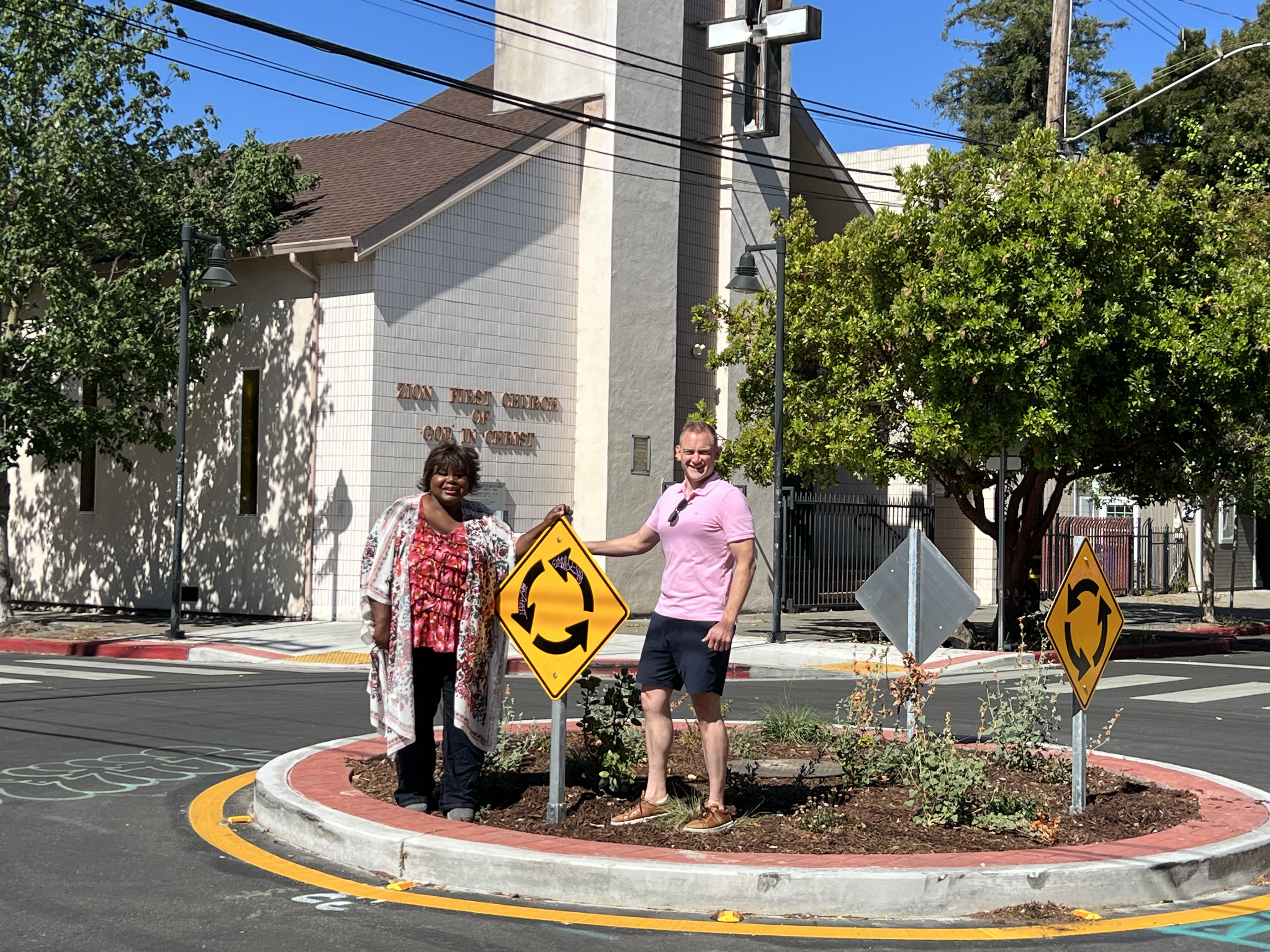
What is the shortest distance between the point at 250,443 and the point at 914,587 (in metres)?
15.7

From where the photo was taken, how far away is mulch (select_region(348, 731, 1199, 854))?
6.59m

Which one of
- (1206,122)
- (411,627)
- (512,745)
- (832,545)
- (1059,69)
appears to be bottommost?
(512,745)

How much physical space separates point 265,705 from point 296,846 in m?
5.66

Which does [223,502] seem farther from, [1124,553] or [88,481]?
[1124,553]

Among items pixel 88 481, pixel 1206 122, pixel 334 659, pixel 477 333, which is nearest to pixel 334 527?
pixel 477 333

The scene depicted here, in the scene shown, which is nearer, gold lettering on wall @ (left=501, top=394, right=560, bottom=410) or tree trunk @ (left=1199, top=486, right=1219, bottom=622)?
gold lettering on wall @ (left=501, top=394, right=560, bottom=410)

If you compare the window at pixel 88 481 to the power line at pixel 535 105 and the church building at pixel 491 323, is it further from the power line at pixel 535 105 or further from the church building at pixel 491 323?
the power line at pixel 535 105

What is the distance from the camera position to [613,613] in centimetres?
687

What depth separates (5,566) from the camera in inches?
789

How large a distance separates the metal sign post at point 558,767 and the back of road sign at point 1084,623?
2.48m

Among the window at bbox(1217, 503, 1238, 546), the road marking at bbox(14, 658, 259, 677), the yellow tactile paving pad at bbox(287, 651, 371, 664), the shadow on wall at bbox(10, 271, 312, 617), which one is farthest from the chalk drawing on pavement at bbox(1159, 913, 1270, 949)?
the window at bbox(1217, 503, 1238, 546)

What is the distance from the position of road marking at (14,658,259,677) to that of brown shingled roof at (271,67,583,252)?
6.62 meters

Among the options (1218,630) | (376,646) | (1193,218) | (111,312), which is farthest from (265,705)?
(1218,630)

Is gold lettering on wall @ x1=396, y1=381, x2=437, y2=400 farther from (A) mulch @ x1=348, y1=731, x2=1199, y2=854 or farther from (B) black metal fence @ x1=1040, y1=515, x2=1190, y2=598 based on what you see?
(B) black metal fence @ x1=1040, y1=515, x2=1190, y2=598
